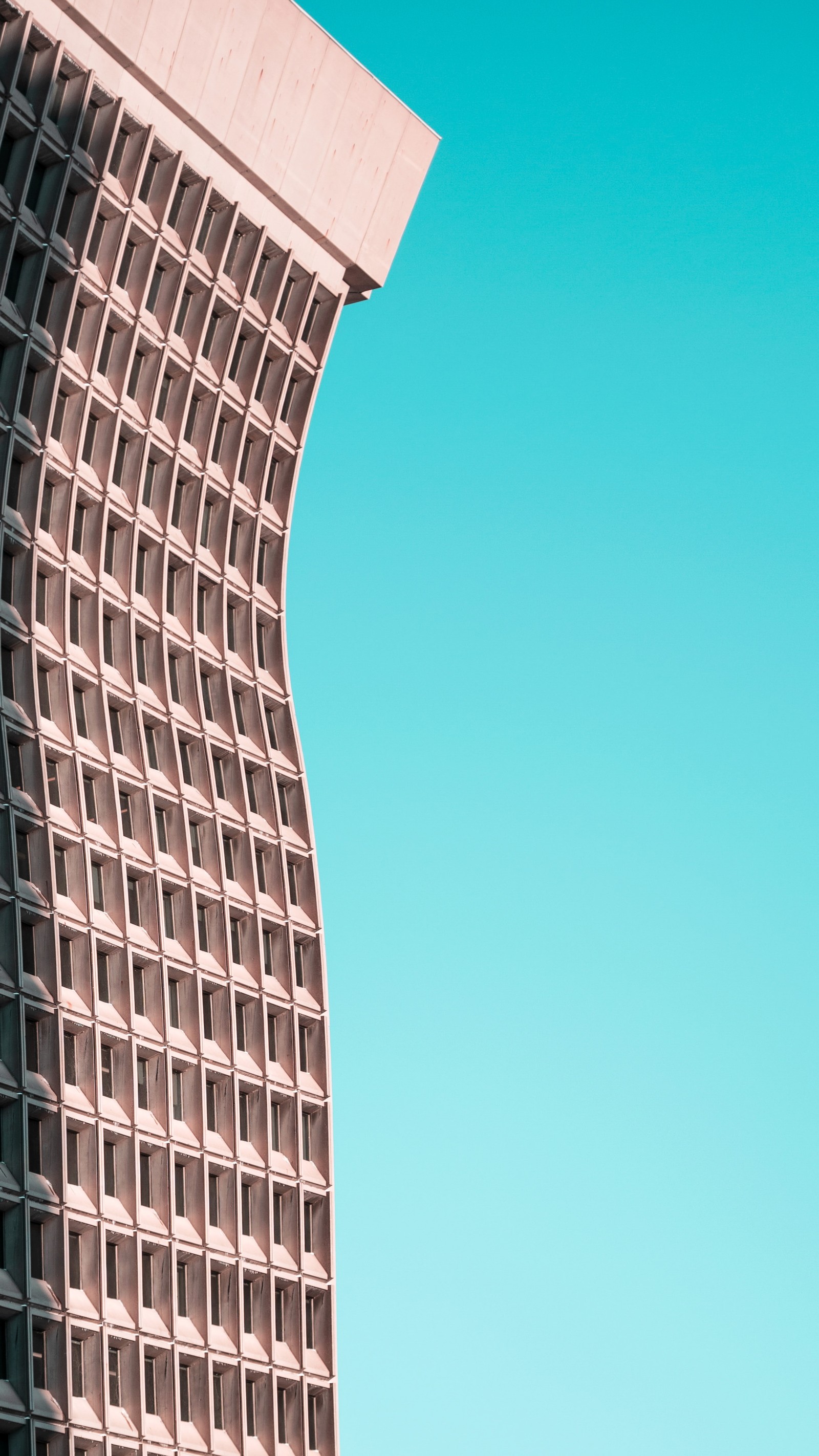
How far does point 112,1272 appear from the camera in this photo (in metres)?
65.2

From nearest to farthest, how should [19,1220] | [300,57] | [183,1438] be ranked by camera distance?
[19,1220], [183,1438], [300,57]

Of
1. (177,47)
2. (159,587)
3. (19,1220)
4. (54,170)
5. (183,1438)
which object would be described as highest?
(177,47)

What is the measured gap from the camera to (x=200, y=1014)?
235 ft

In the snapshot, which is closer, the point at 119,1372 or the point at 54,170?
the point at 119,1372

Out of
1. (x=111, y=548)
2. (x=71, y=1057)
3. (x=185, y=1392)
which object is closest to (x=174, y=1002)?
(x=71, y=1057)

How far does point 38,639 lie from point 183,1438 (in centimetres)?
2577

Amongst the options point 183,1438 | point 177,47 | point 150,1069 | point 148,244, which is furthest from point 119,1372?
point 177,47

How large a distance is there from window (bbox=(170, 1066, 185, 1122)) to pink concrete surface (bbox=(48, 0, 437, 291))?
108ft

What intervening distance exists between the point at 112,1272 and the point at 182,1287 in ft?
13.2

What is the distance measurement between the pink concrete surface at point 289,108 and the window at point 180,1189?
3579 centimetres

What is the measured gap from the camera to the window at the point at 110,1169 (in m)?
66.1

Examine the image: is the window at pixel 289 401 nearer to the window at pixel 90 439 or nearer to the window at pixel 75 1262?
the window at pixel 90 439

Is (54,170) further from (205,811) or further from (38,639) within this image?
(205,811)

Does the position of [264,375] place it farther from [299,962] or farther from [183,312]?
[299,962]
